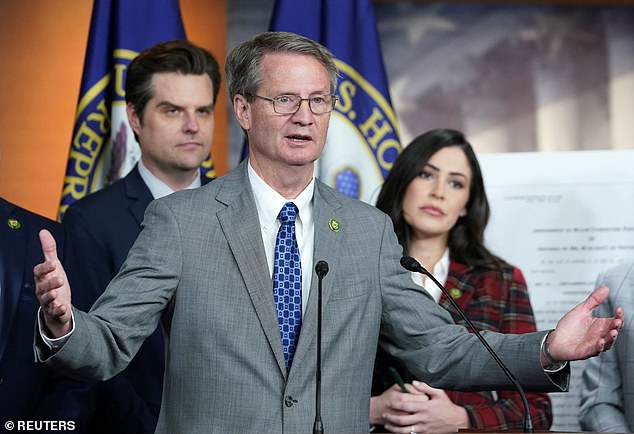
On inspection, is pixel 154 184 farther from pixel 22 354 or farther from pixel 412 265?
pixel 412 265

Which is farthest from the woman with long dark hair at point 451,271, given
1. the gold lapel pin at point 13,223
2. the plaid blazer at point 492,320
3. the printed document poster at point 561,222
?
the gold lapel pin at point 13,223

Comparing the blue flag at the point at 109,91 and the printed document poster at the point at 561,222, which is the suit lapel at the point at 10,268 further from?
the printed document poster at the point at 561,222

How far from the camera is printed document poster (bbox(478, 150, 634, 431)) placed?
149 inches

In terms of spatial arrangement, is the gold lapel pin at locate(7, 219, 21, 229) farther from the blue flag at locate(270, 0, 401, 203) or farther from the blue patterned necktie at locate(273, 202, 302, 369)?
the blue flag at locate(270, 0, 401, 203)

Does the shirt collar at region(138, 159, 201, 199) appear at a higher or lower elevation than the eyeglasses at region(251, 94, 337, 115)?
higher

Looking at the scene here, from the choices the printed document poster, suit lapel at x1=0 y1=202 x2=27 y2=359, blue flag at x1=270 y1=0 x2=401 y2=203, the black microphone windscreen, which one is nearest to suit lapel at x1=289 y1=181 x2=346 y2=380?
the black microphone windscreen

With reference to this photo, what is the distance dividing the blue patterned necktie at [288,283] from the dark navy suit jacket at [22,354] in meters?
0.81

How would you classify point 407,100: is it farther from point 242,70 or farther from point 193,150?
point 242,70

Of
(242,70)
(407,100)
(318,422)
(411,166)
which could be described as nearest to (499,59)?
(407,100)

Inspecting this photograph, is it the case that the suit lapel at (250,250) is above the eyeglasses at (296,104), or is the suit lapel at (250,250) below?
below

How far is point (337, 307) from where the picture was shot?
224 cm

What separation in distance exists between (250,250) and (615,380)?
152 cm

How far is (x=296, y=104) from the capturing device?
2.28 metres

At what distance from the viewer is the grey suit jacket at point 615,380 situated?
10.3 ft
